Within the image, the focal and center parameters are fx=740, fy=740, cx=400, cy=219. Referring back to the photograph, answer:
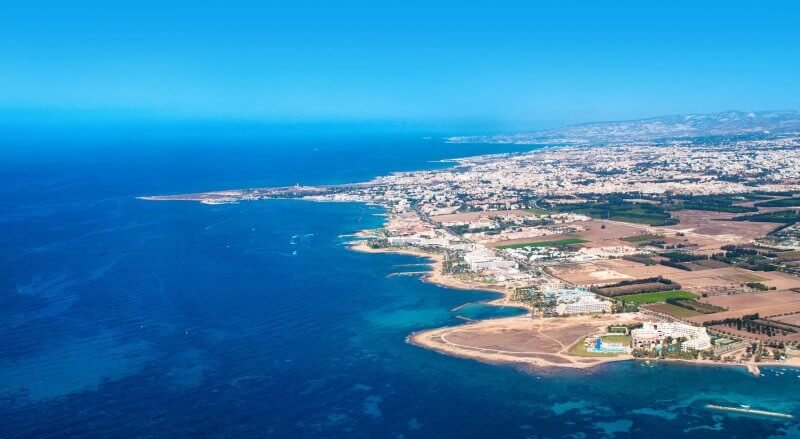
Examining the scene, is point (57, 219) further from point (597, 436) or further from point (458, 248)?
point (597, 436)

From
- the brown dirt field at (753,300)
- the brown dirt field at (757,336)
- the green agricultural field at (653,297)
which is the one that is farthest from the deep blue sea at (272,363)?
the brown dirt field at (753,300)

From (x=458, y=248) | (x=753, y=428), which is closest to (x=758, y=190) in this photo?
(x=458, y=248)

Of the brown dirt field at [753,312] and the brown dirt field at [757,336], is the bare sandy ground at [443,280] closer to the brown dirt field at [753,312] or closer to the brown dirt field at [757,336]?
the brown dirt field at [753,312]

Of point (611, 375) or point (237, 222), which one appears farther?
point (237, 222)

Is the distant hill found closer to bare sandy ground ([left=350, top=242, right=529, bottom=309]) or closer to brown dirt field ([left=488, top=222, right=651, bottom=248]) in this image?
brown dirt field ([left=488, top=222, right=651, bottom=248])

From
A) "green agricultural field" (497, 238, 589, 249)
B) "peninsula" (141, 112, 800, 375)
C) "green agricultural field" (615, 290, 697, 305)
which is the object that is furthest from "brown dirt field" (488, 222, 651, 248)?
"green agricultural field" (615, 290, 697, 305)

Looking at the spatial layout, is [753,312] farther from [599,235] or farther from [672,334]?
[599,235]
